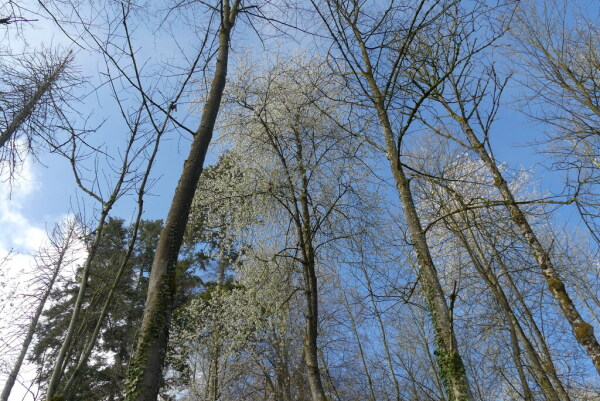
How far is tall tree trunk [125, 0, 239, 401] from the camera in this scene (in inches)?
73.5

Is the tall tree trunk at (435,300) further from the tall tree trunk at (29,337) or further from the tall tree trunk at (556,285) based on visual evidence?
the tall tree trunk at (29,337)

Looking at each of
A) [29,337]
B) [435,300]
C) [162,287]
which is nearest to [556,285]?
[435,300]

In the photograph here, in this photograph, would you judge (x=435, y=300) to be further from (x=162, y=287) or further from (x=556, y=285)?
(x=556, y=285)

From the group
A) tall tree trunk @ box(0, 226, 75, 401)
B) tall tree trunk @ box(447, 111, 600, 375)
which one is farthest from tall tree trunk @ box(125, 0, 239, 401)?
tall tree trunk @ box(0, 226, 75, 401)

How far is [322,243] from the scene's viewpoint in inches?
252

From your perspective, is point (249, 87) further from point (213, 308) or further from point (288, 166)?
point (213, 308)

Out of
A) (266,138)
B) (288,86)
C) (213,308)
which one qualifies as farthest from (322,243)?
(213,308)

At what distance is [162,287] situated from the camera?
7.10 ft

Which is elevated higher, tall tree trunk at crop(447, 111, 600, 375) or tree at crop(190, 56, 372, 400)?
tree at crop(190, 56, 372, 400)

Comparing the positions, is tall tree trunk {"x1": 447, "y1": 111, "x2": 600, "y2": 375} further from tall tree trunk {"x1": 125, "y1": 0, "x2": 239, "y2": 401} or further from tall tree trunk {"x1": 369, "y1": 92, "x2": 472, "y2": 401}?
tall tree trunk {"x1": 125, "y1": 0, "x2": 239, "y2": 401}

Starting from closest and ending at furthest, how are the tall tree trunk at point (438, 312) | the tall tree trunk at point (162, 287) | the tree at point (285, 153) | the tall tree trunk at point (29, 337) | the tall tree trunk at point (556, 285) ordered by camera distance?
the tall tree trunk at point (162, 287)
the tall tree trunk at point (438, 312)
the tall tree trunk at point (556, 285)
the tree at point (285, 153)
the tall tree trunk at point (29, 337)

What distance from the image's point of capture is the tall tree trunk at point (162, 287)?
1.87 m

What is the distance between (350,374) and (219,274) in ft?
25.6

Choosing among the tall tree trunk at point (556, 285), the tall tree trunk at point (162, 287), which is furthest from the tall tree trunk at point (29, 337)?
the tall tree trunk at point (556, 285)
